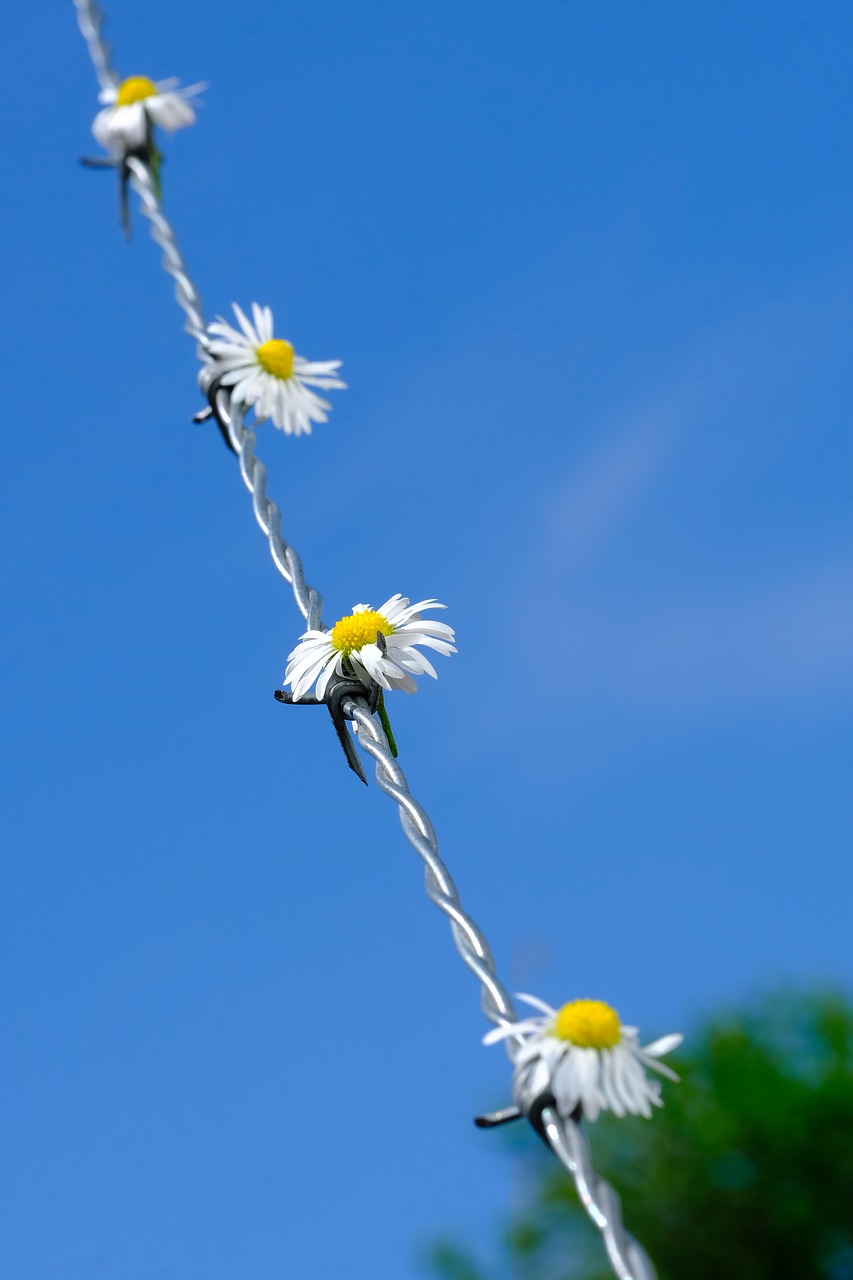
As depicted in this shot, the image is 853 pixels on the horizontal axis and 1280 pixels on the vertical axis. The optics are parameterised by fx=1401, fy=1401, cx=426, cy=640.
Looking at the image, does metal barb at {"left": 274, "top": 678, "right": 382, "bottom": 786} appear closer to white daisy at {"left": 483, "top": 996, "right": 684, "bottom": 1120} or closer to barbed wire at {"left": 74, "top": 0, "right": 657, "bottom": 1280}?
barbed wire at {"left": 74, "top": 0, "right": 657, "bottom": 1280}

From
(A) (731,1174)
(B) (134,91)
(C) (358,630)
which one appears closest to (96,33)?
(B) (134,91)

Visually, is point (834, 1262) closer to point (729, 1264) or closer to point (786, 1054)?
point (729, 1264)

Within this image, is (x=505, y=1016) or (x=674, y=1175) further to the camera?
(x=674, y=1175)

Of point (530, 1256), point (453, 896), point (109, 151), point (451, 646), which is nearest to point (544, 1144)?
point (453, 896)

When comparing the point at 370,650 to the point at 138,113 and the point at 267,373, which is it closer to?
the point at 267,373

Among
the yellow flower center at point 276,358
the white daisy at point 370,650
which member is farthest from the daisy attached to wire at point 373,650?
the yellow flower center at point 276,358

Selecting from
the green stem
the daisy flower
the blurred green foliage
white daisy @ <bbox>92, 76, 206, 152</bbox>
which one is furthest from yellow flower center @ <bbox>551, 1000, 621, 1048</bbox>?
the blurred green foliage

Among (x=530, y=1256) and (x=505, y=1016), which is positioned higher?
(x=530, y=1256)

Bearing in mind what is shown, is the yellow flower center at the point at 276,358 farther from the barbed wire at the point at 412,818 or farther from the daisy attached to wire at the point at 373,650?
the daisy attached to wire at the point at 373,650
